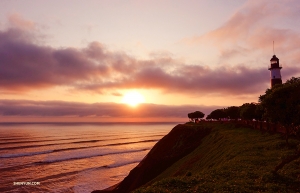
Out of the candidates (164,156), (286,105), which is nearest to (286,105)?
(286,105)

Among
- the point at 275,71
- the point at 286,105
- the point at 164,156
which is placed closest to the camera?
the point at 286,105

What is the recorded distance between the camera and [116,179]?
5034 cm

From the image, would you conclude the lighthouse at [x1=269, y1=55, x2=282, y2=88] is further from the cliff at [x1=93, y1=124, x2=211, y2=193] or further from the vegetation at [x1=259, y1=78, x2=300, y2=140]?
the vegetation at [x1=259, y1=78, x2=300, y2=140]

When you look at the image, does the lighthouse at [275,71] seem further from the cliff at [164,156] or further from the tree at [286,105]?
the tree at [286,105]

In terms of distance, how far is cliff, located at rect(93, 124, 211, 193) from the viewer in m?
42.8

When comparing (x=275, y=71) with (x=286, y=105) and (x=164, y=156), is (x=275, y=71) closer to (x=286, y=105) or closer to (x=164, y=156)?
(x=164, y=156)

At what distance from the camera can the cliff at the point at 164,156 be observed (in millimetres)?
42841

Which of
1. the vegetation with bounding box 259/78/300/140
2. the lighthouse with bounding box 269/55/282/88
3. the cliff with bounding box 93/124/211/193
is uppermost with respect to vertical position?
the lighthouse with bounding box 269/55/282/88

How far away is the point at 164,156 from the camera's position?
5531cm

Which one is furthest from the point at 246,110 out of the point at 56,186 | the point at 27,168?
the point at 27,168

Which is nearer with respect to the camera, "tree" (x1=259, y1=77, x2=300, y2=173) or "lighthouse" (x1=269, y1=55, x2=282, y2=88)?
"tree" (x1=259, y1=77, x2=300, y2=173)

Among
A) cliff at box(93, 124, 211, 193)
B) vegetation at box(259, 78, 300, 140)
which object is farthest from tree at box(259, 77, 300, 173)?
cliff at box(93, 124, 211, 193)

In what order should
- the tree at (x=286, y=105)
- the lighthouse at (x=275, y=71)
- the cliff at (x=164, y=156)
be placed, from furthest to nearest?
the lighthouse at (x=275, y=71) < the cliff at (x=164, y=156) < the tree at (x=286, y=105)

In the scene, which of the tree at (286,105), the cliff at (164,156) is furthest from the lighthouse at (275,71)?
the tree at (286,105)
